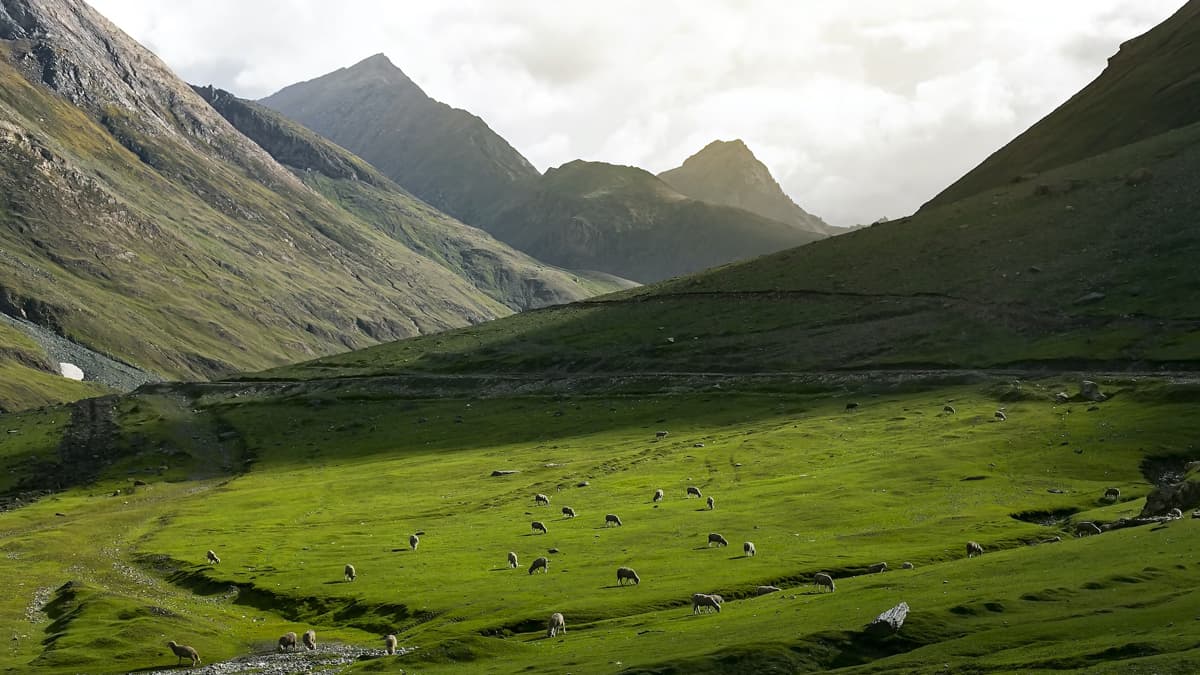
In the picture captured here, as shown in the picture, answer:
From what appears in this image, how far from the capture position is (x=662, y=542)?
83.1 meters

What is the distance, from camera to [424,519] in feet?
358

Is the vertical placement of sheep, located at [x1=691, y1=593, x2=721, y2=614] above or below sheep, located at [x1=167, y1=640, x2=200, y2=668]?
below

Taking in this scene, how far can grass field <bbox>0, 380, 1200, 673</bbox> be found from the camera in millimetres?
48906

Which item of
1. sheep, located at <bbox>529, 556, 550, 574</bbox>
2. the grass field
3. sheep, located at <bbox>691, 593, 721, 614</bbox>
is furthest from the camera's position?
sheep, located at <bbox>529, 556, 550, 574</bbox>

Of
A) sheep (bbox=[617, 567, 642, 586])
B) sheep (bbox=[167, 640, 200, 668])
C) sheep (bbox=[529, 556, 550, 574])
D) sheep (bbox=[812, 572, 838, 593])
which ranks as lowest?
sheep (bbox=[812, 572, 838, 593])

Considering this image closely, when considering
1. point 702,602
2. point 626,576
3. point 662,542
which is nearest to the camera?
point 702,602

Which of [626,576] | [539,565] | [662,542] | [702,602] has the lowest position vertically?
[702,602]

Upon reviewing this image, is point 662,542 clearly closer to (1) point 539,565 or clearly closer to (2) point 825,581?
(1) point 539,565

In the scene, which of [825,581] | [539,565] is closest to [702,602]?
[825,581]

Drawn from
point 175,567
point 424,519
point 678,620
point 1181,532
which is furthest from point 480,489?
point 1181,532

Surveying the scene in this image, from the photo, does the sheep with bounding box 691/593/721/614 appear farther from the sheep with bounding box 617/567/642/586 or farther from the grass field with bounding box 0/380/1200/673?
the sheep with bounding box 617/567/642/586

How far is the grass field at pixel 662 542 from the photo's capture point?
4891 cm

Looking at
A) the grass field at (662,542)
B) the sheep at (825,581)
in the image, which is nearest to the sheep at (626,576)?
the grass field at (662,542)

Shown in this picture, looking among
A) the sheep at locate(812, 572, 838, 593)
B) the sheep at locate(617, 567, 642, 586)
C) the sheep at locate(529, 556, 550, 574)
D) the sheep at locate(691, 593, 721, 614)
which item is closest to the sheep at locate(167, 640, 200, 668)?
the sheep at locate(529, 556, 550, 574)
